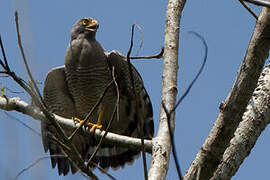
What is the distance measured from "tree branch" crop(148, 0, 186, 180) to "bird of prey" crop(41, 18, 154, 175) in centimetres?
277

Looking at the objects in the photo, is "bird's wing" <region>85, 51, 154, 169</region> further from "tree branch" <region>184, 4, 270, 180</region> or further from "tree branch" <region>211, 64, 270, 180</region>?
"tree branch" <region>184, 4, 270, 180</region>

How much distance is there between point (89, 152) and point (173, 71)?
3.75 meters

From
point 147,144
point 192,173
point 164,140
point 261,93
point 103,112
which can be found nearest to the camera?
point 192,173

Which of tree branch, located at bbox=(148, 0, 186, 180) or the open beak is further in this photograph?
the open beak

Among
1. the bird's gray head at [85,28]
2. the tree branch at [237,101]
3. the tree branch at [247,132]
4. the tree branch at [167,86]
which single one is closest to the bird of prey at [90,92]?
Answer: the bird's gray head at [85,28]

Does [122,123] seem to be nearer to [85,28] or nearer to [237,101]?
[85,28]

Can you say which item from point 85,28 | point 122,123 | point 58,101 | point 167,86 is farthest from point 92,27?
point 167,86

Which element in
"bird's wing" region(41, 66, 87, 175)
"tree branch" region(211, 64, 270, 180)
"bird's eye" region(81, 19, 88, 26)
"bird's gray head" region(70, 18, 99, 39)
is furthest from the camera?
"bird's eye" region(81, 19, 88, 26)

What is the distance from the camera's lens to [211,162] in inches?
123

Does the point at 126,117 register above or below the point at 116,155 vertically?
above

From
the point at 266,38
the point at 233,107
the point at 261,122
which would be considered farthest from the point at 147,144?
the point at 266,38

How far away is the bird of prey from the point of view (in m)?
7.20

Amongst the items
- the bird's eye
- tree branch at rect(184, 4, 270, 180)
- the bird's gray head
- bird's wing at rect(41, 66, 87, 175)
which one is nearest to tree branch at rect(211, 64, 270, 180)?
tree branch at rect(184, 4, 270, 180)

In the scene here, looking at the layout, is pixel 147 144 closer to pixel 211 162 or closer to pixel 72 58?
pixel 211 162
